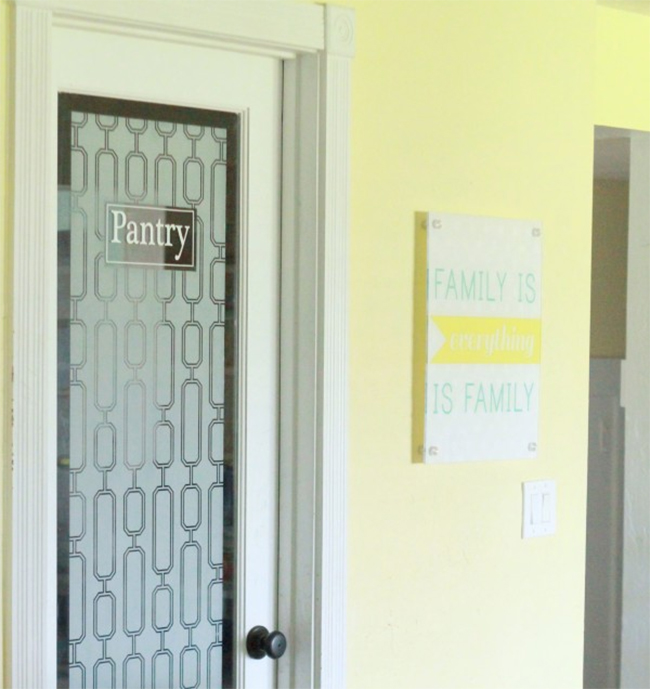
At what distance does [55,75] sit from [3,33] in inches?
4.8

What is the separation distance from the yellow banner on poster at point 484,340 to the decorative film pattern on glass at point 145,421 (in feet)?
1.47

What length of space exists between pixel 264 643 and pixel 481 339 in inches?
29.8

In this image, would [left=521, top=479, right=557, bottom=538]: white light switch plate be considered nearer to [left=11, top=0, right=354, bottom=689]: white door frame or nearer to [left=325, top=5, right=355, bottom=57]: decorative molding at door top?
[left=11, top=0, right=354, bottom=689]: white door frame

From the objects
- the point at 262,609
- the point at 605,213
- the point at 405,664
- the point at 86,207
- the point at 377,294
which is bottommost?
the point at 405,664

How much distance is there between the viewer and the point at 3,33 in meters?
1.52

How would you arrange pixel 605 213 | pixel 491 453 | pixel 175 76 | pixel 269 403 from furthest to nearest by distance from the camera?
pixel 605 213 < pixel 491 453 < pixel 269 403 < pixel 175 76

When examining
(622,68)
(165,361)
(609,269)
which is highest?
(622,68)

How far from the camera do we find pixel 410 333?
1.90 metres

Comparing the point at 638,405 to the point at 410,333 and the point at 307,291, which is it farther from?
the point at 307,291

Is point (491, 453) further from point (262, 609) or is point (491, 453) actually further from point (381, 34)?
point (381, 34)

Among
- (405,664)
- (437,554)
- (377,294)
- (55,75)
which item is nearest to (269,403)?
(377,294)

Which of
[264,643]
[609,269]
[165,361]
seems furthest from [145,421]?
[609,269]

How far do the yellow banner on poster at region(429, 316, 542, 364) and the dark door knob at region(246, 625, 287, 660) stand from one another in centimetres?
62

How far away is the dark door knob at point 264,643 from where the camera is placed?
1.80m
